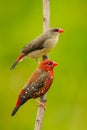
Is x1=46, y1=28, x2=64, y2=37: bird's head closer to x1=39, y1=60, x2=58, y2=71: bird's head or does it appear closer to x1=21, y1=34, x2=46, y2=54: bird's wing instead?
x1=21, y1=34, x2=46, y2=54: bird's wing

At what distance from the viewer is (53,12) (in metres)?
6.60

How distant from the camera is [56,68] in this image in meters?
6.10

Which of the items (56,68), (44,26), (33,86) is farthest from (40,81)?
(56,68)

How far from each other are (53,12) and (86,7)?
20 centimetres

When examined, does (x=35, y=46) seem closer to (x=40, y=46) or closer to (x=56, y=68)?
(x=40, y=46)

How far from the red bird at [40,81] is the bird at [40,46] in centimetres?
32

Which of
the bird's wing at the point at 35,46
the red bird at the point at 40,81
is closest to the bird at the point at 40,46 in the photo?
the bird's wing at the point at 35,46

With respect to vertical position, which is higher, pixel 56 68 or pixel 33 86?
pixel 33 86

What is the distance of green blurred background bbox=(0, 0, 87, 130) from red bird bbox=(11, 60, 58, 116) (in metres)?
1.59

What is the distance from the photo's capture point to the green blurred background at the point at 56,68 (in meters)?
5.93

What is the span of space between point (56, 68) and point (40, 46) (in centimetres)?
152

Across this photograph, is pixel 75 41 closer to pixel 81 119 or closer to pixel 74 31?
pixel 74 31

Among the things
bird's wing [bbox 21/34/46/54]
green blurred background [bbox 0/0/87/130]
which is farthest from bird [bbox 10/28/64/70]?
green blurred background [bbox 0/0/87/130]

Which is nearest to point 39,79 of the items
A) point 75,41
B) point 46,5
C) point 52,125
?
point 46,5
